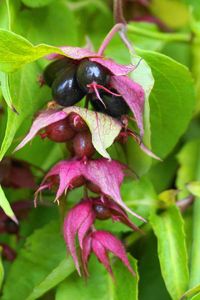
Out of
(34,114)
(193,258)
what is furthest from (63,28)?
(193,258)

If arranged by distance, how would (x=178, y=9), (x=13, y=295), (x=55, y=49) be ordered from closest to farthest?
(x=55, y=49)
(x=13, y=295)
(x=178, y=9)

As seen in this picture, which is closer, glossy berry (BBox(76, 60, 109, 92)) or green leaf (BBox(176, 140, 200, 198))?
glossy berry (BBox(76, 60, 109, 92))

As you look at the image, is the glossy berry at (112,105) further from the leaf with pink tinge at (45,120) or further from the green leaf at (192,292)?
the green leaf at (192,292)

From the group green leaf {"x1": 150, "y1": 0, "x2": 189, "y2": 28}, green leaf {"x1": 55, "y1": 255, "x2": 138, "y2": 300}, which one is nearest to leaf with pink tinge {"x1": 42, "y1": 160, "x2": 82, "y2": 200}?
green leaf {"x1": 55, "y1": 255, "x2": 138, "y2": 300}

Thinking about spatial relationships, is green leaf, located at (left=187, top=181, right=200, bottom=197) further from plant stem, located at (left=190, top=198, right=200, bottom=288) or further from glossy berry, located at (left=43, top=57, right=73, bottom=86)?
glossy berry, located at (left=43, top=57, right=73, bottom=86)

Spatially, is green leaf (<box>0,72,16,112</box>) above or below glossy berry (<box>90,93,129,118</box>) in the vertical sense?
above

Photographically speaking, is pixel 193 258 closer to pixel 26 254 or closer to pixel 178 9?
pixel 26 254

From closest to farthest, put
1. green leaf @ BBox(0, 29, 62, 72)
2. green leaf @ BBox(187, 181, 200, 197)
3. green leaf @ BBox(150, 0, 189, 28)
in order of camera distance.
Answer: green leaf @ BBox(0, 29, 62, 72)
green leaf @ BBox(187, 181, 200, 197)
green leaf @ BBox(150, 0, 189, 28)

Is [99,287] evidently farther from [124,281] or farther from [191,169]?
[191,169]
